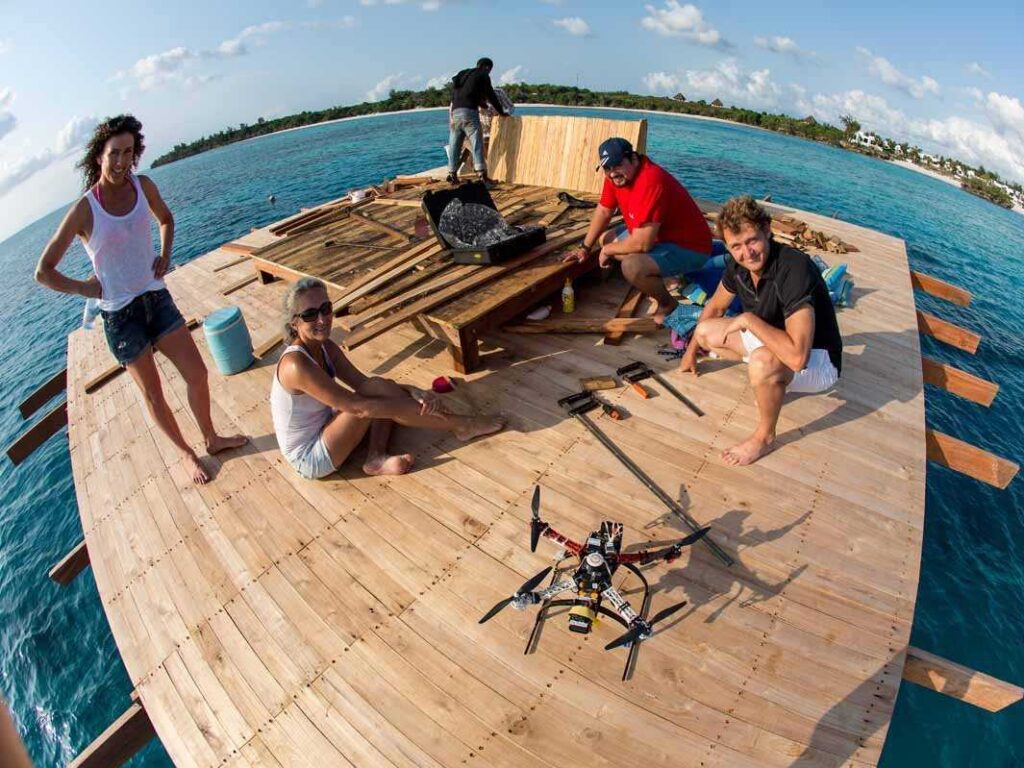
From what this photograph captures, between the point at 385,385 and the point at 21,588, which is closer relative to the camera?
the point at 385,385

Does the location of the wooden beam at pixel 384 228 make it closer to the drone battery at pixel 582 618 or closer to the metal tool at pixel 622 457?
the metal tool at pixel 622 457

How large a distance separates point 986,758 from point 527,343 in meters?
7.07

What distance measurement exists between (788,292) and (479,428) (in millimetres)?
3438

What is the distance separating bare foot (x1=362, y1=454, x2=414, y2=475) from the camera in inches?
216

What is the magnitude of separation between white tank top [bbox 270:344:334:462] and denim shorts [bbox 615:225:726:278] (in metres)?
4.45

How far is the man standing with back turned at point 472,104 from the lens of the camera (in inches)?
450

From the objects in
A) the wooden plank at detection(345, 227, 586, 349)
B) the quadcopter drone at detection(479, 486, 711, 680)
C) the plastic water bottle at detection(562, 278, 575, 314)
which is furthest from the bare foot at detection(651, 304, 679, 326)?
the quadcopter drone at detection(479, 486, 711, 680)

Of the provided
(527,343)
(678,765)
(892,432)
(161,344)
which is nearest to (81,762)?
(161,344)

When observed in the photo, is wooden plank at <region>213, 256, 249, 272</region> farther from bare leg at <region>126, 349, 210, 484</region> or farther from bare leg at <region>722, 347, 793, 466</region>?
bare leg at <region>722, 347, 793, 466</region>

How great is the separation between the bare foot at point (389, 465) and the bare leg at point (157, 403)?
2011mm

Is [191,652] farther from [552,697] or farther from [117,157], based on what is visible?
[117,157]

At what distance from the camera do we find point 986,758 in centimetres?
557

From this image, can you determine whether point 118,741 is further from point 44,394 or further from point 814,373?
point 44,394

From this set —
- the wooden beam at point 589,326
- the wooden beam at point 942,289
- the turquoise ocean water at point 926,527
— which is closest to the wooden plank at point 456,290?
the wooden beam at point 589,326
